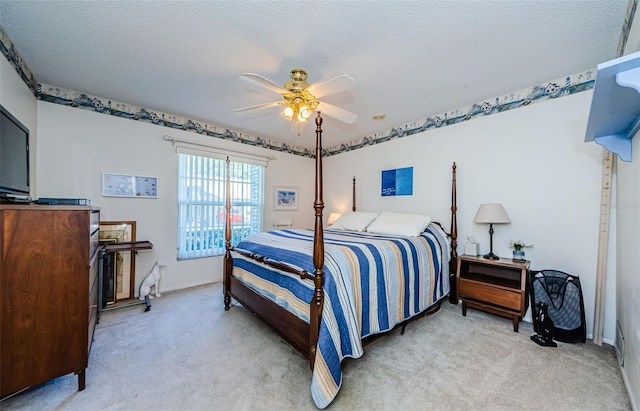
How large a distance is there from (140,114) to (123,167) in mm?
712

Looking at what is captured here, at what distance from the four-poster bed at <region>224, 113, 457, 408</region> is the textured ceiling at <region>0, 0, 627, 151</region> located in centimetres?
78

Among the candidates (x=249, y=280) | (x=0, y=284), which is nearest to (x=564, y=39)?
(x=249, y=280)

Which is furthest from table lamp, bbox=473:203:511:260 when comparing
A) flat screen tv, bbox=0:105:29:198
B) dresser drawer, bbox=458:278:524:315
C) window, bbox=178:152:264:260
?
flat screen tv, bbox=0:105:29:198

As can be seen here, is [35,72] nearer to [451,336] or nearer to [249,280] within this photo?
[249,280]

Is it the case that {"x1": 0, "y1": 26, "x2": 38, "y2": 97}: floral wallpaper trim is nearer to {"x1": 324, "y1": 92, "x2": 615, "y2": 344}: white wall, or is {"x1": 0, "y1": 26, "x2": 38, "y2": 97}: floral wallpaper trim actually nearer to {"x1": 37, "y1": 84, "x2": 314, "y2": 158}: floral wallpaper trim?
{"x1": 37, "y1": 84, "x2": 314, "y2": 158}: floral wallpaper trim

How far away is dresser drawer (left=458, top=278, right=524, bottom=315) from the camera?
2.35 meters

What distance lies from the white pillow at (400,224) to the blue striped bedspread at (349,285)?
134 millimetres

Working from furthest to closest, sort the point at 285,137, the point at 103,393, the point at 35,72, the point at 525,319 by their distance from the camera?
the point at 285,137
the point at 525,319
the point at 35,72
the point at 103,393

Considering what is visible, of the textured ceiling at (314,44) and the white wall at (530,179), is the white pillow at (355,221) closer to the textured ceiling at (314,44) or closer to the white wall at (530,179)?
the white wall at (530,179)

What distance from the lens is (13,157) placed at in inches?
64.2

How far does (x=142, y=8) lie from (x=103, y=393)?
7.99ft

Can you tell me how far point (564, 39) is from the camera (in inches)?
72.6

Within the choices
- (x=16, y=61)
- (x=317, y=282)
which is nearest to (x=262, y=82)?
(x=317, y=282)

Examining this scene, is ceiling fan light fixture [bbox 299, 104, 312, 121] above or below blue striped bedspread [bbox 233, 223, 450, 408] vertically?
above
